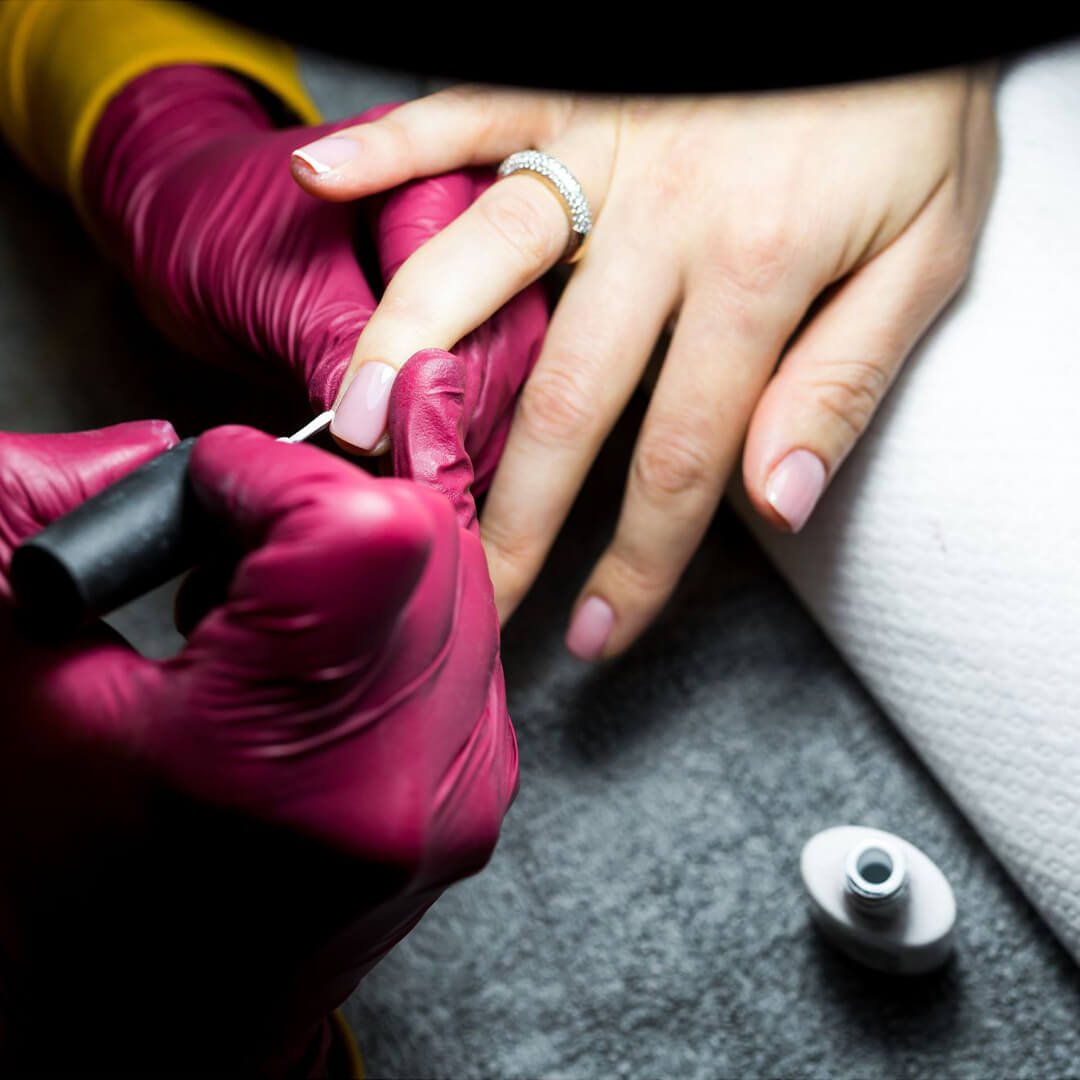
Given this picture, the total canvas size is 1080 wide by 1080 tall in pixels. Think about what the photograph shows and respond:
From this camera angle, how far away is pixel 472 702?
0.50 meters

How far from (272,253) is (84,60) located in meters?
0.44

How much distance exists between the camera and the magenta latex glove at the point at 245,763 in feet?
1.37

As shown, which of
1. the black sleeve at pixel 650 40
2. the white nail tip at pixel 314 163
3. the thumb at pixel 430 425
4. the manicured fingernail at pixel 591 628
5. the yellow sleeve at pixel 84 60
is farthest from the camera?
the yellow sleeve at pixel 84 60

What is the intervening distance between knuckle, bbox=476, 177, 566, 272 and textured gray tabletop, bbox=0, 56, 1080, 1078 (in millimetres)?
273

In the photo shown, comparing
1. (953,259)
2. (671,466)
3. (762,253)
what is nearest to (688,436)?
(671,466)

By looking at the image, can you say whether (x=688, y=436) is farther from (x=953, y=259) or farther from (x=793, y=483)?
(x=953, y=259)

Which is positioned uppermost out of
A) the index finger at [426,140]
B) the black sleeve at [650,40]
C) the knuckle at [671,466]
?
the black sleeve at [650,40]

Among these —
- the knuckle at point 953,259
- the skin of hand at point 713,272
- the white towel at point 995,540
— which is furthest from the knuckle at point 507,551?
the knuckle at point 953,259

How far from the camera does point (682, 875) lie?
0.83 meters

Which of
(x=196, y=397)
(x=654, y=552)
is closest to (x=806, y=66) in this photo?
(x=654, y=552)

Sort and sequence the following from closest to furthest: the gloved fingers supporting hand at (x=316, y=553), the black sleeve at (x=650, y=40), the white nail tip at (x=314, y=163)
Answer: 1. the black sleeve at (x=650, y=40)
2. the gloved fingers supporting hand at (x=316, y=553)
3. the white nail tip at (x=314, y=163)

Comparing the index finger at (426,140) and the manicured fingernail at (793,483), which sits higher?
the index finger at (426,140)

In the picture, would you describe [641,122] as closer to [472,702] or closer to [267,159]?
[267,159]

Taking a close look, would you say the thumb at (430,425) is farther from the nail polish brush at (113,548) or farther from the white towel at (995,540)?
the white towel at (995,540)
